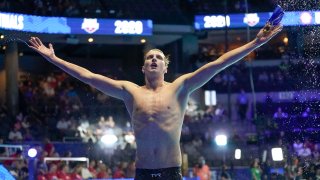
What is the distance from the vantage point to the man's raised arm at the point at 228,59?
3.89 meters

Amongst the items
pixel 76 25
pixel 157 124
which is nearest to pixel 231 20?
A: pixel 76 25

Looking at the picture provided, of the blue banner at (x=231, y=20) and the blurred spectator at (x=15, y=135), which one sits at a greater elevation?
the blue banner at (x=231, y=20)

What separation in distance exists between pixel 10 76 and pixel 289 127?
9185 mm

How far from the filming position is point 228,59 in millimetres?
3902

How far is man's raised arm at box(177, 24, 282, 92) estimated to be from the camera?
3891 mm

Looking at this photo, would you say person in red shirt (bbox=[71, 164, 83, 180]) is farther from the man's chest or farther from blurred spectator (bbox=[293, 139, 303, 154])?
the man's chest

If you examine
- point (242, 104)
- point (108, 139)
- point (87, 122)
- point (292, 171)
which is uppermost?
point (242, 104)

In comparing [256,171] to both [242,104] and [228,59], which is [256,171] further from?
[228,59]

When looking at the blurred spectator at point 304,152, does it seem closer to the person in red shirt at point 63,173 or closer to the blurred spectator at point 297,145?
the blurred spectator at point 297,145

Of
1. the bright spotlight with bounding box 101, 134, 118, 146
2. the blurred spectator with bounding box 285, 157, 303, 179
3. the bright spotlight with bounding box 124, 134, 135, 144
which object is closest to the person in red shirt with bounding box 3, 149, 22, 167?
the bright spotlight with bounding box 101, 134, 118, 146

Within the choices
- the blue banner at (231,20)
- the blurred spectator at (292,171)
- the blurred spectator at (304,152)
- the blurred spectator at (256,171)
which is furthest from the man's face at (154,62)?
the blue banner at (231,20)

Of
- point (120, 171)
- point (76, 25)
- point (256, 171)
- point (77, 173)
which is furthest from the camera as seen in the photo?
point (76, 25)

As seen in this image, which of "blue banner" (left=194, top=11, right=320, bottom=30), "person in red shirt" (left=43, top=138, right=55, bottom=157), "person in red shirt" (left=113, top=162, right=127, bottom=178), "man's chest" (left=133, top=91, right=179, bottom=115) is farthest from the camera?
"blue banner" (left=194, top=11, right=320, bottom=30)

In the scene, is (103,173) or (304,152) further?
(304,152)
